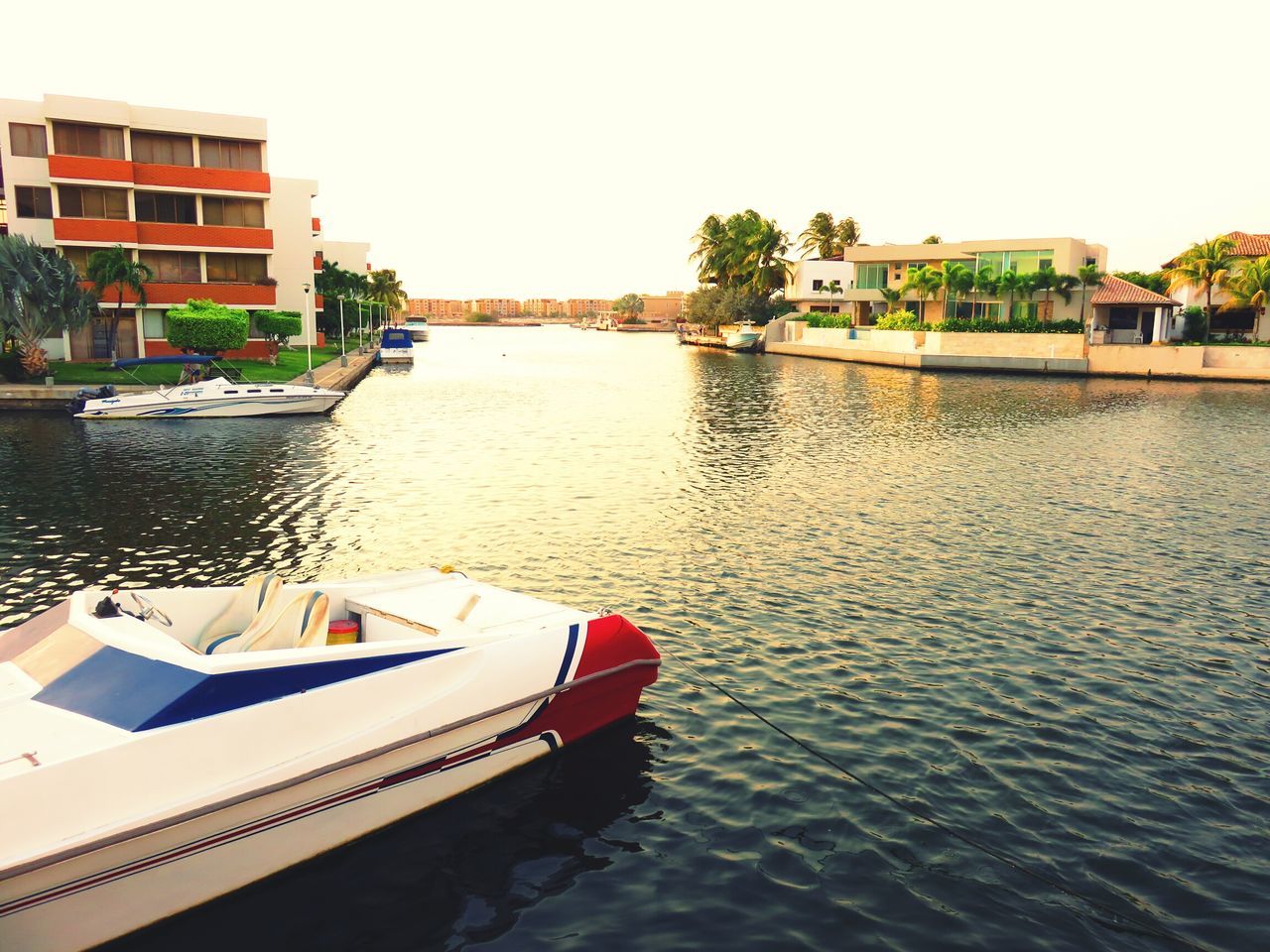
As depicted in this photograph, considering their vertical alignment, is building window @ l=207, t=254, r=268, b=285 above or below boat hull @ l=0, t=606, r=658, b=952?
above

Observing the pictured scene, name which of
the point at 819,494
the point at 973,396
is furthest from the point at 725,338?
the point at 819,494

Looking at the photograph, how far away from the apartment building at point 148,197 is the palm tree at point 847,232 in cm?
10765

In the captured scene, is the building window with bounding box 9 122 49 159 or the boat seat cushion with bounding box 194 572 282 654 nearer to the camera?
the boat seat cushion with bounding box 194 572 282 654

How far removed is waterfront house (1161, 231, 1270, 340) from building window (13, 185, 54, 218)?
3409 inches

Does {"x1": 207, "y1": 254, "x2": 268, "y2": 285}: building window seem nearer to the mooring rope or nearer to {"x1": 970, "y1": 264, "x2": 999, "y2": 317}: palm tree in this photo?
the mooring rope

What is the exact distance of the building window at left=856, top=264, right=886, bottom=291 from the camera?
105 m

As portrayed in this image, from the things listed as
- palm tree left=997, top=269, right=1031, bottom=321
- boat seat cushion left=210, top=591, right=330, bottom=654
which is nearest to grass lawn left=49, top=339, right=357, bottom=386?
boat seat cushion left=210, top=591, right=330, bottom=654

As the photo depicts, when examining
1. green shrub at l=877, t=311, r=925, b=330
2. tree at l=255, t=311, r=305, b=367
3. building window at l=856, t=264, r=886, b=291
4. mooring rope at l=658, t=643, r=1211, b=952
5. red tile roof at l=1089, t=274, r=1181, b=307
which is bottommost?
mooring rope at l=658, t=643, r=1211, b=952

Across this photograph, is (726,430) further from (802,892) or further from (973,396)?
(802,892)

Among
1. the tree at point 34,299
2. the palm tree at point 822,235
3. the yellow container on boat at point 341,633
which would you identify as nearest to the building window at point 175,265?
the tree at point 34,299

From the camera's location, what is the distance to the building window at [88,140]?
174 ft

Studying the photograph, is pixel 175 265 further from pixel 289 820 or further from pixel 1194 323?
pixel 1194 323

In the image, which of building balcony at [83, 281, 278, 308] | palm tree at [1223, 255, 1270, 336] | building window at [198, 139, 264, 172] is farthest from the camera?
palm tree at [1223, 255, 1270, 336]

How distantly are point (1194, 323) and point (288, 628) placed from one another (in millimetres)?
89672
